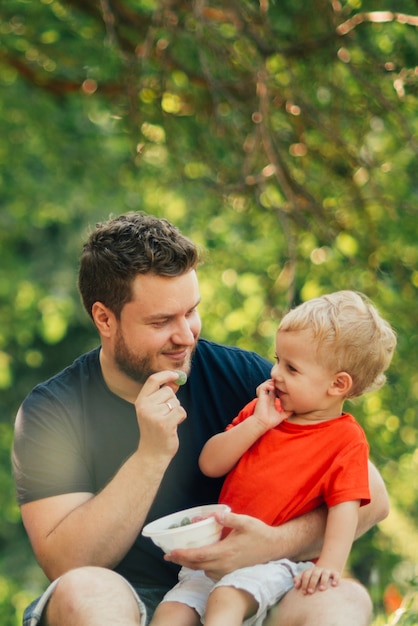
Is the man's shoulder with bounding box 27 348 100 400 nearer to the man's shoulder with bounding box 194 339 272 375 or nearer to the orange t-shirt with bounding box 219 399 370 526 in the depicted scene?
the man's shoulder with bounding box 194 339 272 375

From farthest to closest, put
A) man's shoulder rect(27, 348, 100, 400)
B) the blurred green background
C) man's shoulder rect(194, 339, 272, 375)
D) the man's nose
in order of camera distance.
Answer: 1. the blurred green background
2. man's shoulder rect(194, 339, 272, 375)
3. man's shoulder rect(27, 348, 100, 400)
4. the man's nose

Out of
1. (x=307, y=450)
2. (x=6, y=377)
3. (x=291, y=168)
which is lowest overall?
(x=6, y=377)

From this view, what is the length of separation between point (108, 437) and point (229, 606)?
0.72 m

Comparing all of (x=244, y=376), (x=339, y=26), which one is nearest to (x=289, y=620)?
(x=244, y=376)

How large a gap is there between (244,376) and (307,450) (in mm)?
523

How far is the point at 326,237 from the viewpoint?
19.0 ft

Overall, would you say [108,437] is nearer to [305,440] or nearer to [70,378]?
[70,378]

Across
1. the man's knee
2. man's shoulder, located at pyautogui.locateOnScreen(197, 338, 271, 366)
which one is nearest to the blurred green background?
man's shoulder, located at pyautogui.locateOnScreen(197, 338, 271, 366)

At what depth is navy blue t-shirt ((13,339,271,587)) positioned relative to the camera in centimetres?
307

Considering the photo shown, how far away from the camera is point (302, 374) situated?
285 centimetres

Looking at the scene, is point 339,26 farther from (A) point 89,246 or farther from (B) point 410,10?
(A) point 89,246

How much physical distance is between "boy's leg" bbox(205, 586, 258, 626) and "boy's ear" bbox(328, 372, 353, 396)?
563mm

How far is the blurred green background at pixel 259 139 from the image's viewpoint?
223 inches

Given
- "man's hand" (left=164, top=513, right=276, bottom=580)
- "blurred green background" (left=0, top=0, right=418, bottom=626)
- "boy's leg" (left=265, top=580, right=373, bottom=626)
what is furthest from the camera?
"blurred green background" (left=0, top=0, right=418, bottom=626)
